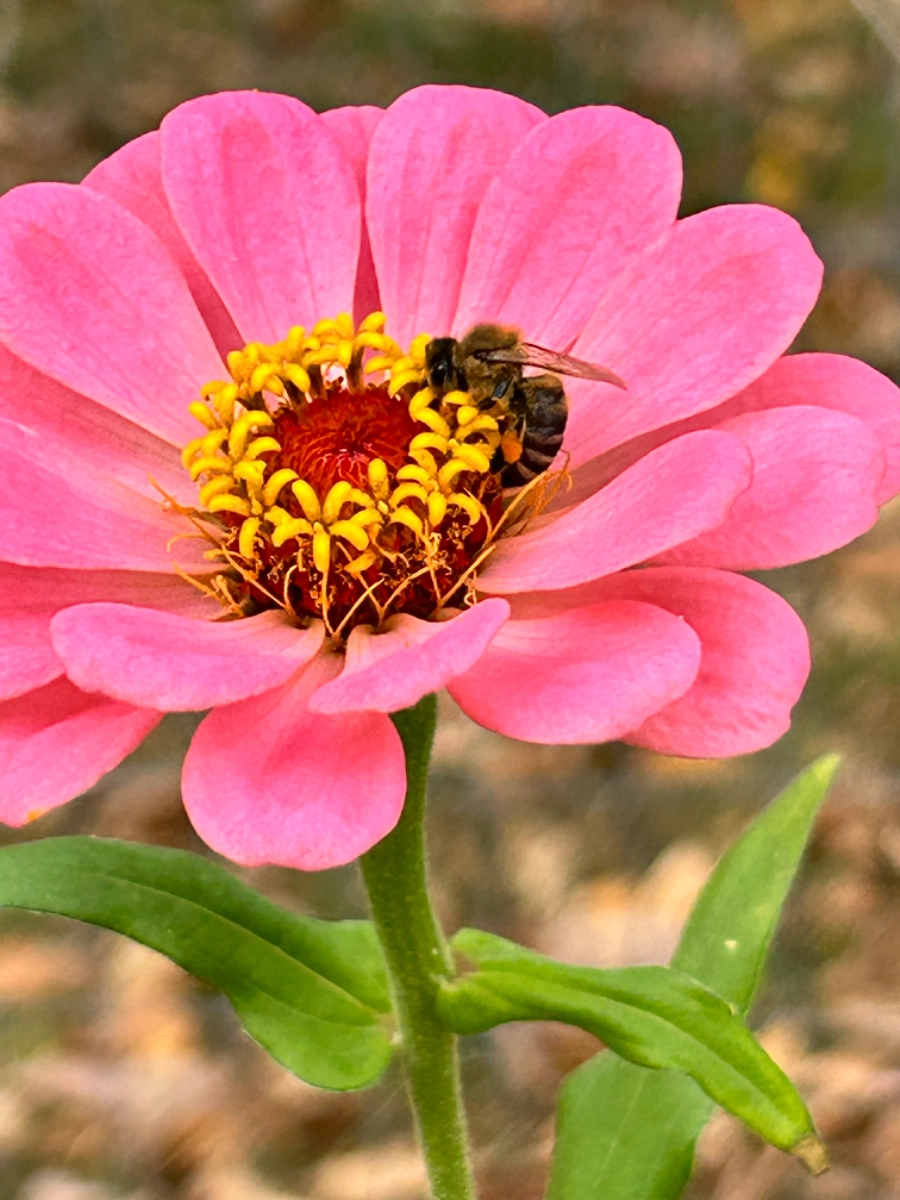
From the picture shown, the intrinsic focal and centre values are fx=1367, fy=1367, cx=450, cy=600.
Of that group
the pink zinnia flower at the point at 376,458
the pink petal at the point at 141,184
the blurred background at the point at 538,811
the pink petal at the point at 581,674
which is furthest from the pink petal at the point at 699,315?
the blurred background at the point at 538,811

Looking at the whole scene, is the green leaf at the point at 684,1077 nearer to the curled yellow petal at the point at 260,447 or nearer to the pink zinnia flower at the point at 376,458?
the pink zinnia flower at the point at 376,458

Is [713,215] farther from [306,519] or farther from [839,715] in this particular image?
[839,715]

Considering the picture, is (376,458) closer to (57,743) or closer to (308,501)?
(308,501)

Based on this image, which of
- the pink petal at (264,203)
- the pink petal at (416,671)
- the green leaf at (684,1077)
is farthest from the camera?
the green leaf at (684,1077)

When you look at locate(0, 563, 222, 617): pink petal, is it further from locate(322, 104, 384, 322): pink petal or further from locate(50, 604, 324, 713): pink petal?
locate(322, 104, 384, 322): pink petal

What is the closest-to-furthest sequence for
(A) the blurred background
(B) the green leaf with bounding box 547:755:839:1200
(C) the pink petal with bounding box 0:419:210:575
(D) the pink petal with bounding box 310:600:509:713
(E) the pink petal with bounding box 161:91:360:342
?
(D) the pink petal with bounding box 310:600:509:713 < (C) the pink petal with bounding box 0:419:210:575 < (E) the pink petal with bounding box 161:91:360:342 < (B) the green leaf with bounding box 547:755:839:1200 < (A) the blurred background

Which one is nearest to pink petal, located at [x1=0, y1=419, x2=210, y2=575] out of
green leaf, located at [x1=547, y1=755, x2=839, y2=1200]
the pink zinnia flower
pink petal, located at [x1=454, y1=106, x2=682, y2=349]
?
the pink zinnia flower

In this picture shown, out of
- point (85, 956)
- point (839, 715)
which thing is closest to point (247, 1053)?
point (85, 956)
